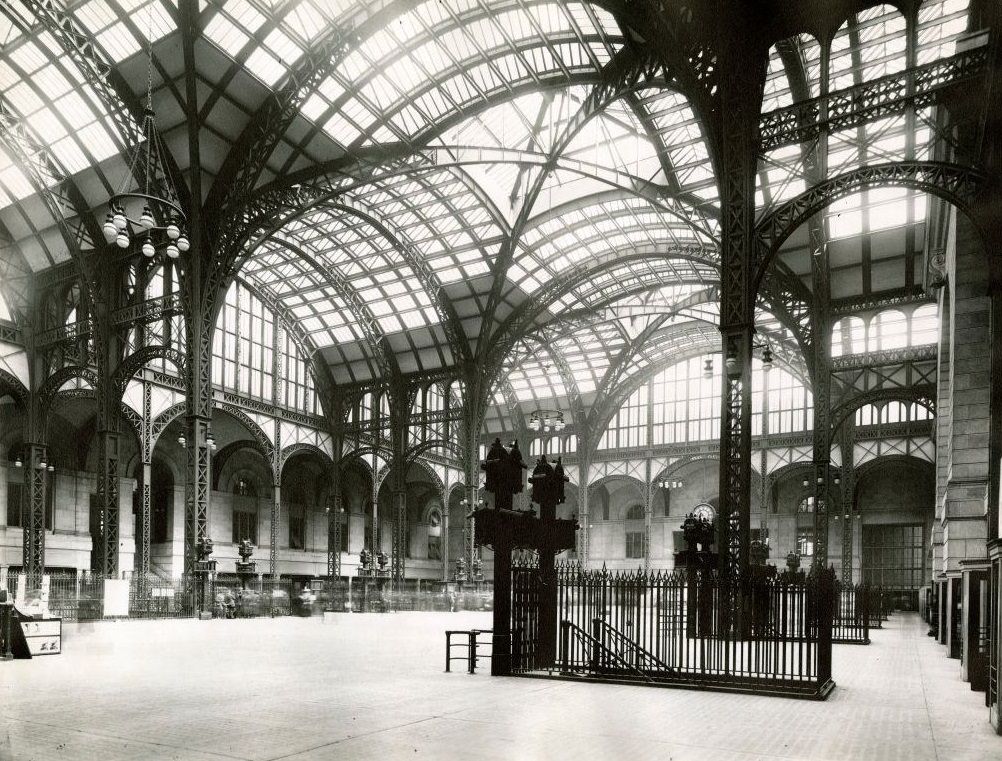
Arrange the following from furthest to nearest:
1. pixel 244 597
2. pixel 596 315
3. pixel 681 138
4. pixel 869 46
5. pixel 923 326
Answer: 1. pixel 596 315
2. pixel 923 326
3. pixel 681 138
4. pixel 244 597
5. pixel 869 46

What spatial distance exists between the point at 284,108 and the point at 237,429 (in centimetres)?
2444

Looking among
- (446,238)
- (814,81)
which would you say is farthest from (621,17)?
(446,238)

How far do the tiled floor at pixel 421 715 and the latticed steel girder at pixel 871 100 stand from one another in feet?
35.9

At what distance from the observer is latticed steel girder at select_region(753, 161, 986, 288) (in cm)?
1623

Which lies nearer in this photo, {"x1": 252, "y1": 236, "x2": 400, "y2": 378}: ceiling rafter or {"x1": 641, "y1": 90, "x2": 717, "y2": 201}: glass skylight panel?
{"x1": 641, "y1": 90, "x2": 717, "y2": 201}: glass skylight panel

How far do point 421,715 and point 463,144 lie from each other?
27332 mm

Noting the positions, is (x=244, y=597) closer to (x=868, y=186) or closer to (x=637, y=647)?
(x=637, y=647)

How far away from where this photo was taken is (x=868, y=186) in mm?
17094

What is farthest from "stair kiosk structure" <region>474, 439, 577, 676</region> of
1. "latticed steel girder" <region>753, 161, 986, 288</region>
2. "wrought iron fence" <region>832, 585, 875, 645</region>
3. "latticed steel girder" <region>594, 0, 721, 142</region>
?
"wrought iron fence" <region>832, 585, 875, 645</region>

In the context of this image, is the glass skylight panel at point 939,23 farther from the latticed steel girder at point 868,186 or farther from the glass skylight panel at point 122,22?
the glass skylight panel at point 122,22

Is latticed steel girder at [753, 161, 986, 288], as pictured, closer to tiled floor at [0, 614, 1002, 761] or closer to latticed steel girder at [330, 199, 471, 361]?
tiled floor at [0, 614, 1002, 761]

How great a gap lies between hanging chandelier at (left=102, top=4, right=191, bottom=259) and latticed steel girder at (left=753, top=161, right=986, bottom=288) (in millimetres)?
12604

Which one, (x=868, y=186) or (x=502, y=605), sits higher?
(x=868, y=186)

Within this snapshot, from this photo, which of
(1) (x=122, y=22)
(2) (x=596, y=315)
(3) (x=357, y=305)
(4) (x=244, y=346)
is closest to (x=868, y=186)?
(1) (x=122, y=22)
